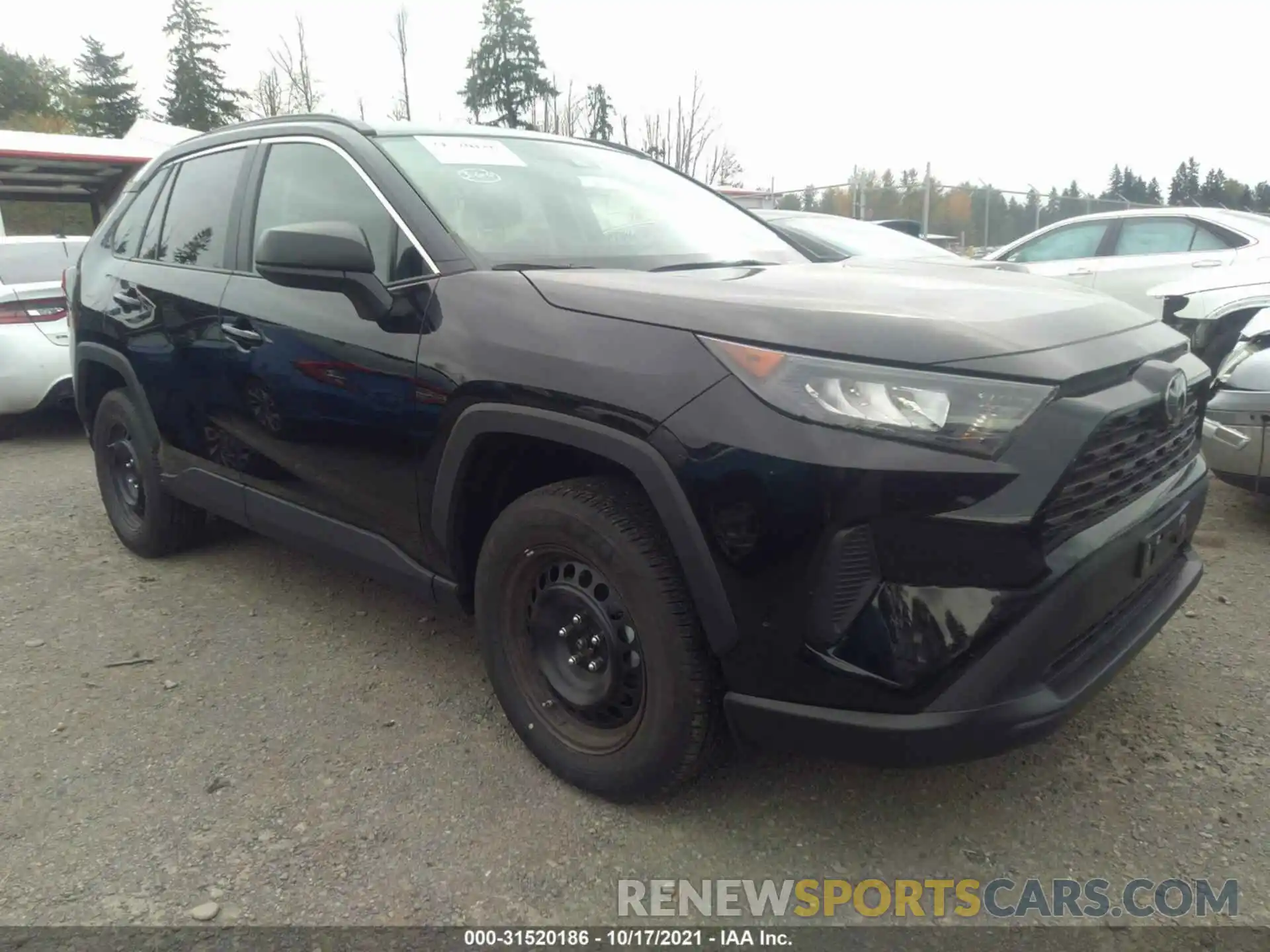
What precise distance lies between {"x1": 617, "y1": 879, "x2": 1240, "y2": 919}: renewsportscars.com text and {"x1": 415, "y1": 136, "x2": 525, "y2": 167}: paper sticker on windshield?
84.4 inches

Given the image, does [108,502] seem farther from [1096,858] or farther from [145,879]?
[1096,858]

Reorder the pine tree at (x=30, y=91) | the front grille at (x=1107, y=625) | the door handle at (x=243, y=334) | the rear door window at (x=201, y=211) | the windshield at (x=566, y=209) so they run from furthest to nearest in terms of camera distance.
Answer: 1. the pine tree at (x=30, y=91)
2. the rear door window at (x=201, y=211)
3. the door handle at (x=243, y=334)
4. the windshield at (x=566, y=209)
5. the front grille at (x=1107, y=625)

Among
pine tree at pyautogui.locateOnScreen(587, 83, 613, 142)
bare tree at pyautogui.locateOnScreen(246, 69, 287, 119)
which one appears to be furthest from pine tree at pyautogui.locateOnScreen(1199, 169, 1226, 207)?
bare tree at pyautogui.locateOnScreen(246, 69, 287, 119)

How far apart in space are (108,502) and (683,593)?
347 centimetres

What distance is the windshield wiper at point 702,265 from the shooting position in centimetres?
267

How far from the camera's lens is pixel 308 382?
9.04 feet

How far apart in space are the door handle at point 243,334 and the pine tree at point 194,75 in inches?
1839

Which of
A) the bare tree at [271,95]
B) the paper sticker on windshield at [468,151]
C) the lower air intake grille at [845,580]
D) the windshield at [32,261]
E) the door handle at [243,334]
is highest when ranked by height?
the bare tree at [271,95]

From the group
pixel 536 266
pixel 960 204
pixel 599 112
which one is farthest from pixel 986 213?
pixel 536 266

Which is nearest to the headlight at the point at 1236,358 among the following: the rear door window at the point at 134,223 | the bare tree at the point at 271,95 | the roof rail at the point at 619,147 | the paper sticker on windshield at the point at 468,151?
the roof rail at the point at 619,147

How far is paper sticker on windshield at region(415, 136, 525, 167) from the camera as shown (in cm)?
289

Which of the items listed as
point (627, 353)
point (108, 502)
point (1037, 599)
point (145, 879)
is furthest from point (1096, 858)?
point (108, 502)

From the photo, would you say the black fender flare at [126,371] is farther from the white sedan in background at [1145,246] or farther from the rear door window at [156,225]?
the white sedan in background at [1145,246]

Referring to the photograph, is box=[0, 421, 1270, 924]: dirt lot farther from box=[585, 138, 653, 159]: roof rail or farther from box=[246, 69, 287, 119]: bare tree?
box=[246, 69, 287, 119]: bare tree
